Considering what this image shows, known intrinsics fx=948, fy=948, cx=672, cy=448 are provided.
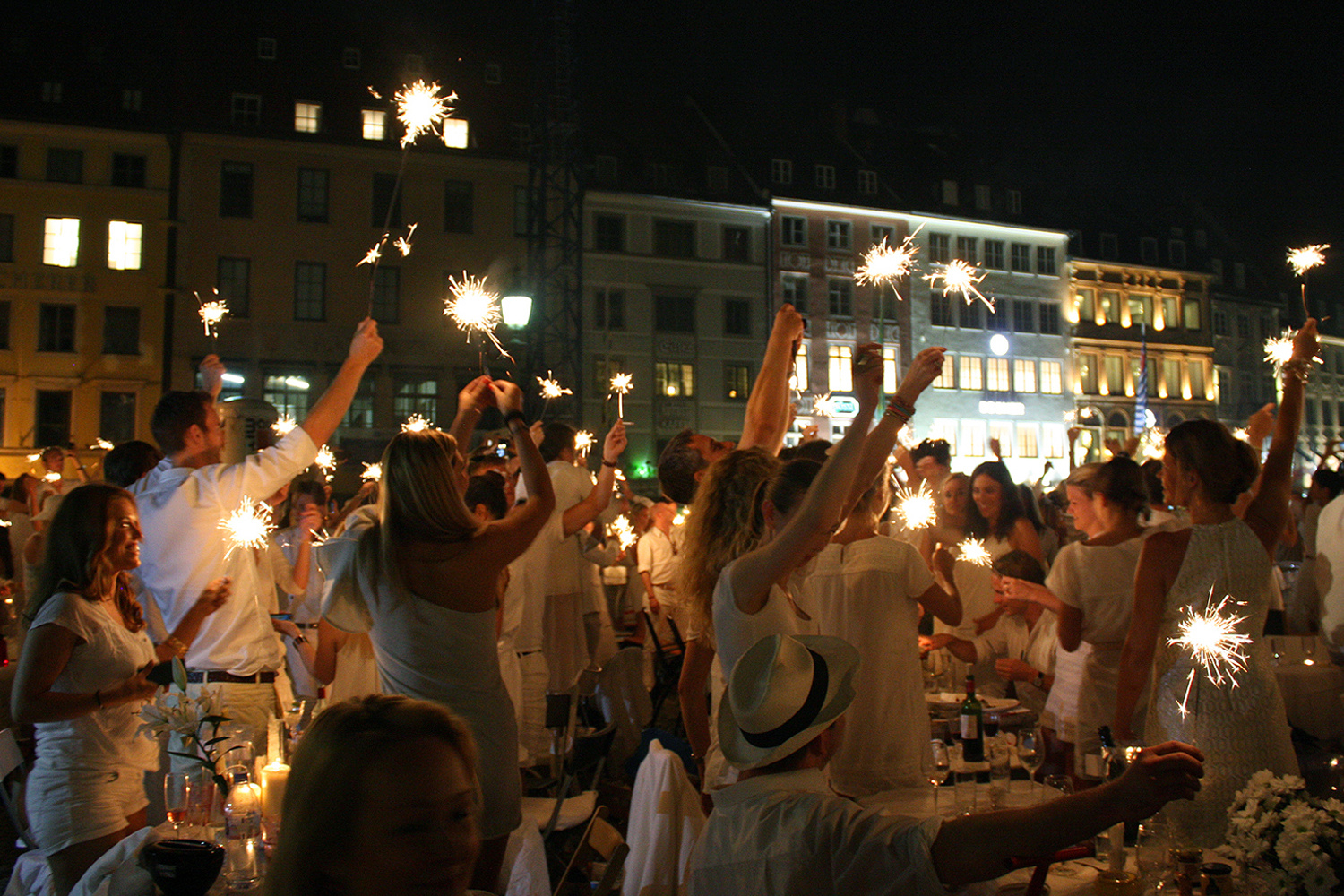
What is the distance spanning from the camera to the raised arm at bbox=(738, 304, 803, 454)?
13.4ft

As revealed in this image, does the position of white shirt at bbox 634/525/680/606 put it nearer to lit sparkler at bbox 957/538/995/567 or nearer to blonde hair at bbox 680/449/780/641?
lit sparkler at bbox 957/538/995/567

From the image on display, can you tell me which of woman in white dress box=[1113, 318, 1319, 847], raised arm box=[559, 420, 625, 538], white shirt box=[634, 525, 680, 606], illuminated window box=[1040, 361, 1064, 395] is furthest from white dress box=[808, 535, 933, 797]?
illuminated window box=[1040, 361, 1064, 395]

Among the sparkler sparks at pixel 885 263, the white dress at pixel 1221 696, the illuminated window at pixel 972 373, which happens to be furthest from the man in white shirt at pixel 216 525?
the illuminated window at pixel 972 373

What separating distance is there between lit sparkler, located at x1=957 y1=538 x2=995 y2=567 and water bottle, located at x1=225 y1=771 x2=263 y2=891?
4.09 meters

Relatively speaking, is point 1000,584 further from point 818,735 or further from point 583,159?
point 583,159

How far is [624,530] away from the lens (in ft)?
41.7

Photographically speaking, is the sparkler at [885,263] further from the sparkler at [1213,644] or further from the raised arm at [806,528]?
the raised arm at [806,528]

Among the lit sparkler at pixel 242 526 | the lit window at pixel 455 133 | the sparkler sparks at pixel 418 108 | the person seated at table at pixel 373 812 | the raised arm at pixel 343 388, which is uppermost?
the lit window at pixel 455 133

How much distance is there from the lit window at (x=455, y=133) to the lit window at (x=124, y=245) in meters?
10.1

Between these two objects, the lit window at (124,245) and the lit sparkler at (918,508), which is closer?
the lit sparkler at (918,508)

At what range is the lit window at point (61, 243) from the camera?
29.7 metres

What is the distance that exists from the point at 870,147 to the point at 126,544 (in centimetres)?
4056

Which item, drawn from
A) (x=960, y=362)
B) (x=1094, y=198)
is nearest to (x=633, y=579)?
(x=960, y=362)

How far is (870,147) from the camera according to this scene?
1590 inches
